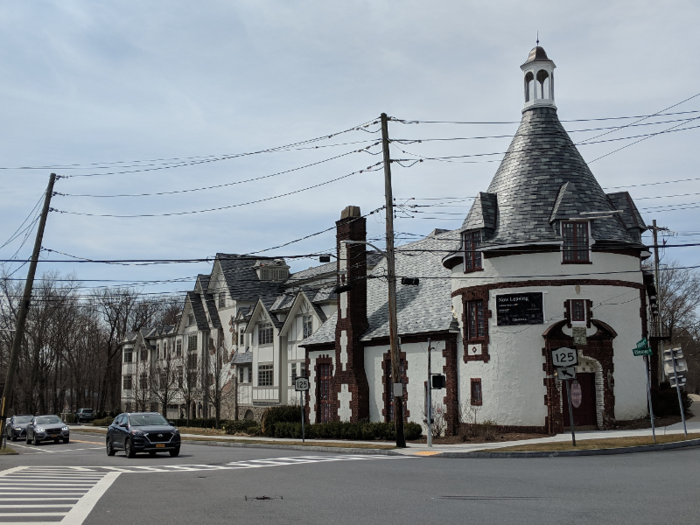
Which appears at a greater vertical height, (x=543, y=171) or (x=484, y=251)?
(x=543, y=171)

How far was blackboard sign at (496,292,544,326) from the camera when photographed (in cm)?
3081

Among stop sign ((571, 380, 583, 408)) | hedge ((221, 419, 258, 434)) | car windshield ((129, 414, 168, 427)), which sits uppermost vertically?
stop sign ((571, 380, 583, 408))

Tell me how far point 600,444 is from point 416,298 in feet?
53.2

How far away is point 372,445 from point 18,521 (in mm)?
19216

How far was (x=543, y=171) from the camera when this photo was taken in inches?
1276

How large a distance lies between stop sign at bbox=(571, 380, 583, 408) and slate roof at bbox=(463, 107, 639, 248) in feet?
19.8

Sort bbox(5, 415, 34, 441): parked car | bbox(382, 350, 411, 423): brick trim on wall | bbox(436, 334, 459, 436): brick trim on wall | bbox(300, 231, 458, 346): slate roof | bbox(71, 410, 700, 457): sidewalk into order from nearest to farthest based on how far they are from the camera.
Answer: bbox(71, 410, 700, 457): sidewalk < bbox(436, 334, 459, 436): brick trim on wall < bbox(300, 231, 458, 346): slate roof < bbox(382, 350, 411, 423): brick trim on wall < bbox(5, 415, 34, 441): parked car

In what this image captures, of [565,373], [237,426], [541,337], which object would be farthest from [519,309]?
[237,426]

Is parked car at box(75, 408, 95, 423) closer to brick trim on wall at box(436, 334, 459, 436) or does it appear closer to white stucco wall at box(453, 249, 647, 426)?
brick trim on wall at box(436, 334, 459, 436)

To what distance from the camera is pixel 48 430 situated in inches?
1602

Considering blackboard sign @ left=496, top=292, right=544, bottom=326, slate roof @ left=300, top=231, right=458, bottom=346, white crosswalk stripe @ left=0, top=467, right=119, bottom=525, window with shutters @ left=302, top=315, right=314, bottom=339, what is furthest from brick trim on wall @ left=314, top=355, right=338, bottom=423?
white crosswalk stripe @ left=0, top=467, right=119, bottom=525

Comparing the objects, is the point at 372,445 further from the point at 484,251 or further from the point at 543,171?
the point at 543,171

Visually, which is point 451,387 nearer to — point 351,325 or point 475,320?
point 475,320

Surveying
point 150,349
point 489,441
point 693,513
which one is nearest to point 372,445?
point 489,441
